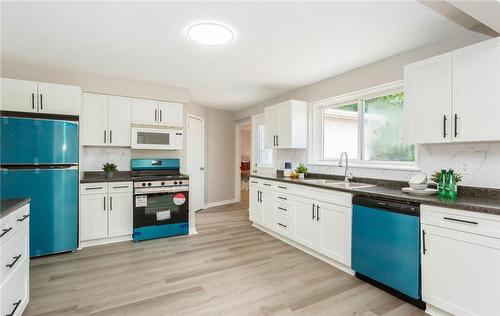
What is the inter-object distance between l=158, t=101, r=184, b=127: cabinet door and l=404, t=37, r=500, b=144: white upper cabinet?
130 inches

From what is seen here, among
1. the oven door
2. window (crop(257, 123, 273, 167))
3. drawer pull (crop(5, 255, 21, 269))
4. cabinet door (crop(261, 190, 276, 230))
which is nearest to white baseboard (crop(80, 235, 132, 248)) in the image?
the oven door

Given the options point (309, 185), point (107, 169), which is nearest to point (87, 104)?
point (107, 169)

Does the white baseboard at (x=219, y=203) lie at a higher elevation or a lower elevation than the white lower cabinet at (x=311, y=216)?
lower

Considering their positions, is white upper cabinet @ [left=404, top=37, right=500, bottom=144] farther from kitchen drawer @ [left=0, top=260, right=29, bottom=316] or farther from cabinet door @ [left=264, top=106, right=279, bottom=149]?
kitchen drawer @ [left=0, top=260, right=29, bottom=316]

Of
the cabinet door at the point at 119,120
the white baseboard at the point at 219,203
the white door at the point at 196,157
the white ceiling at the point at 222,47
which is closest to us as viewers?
the white ceiling at the point at 222,47

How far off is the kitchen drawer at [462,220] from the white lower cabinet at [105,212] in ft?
11.8

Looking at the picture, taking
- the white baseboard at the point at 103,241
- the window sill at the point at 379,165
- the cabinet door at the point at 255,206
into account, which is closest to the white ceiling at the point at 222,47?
the window sill at the point at 379,165

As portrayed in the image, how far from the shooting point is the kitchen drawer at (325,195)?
2644mm

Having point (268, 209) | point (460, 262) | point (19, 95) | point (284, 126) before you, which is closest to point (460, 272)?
point (460, 262)

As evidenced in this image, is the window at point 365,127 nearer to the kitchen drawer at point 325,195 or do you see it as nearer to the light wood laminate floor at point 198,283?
the kitchen drawer at point 325,195

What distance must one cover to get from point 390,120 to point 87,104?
4.23 meters

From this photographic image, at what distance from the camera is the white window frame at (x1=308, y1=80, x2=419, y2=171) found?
293 centimetres

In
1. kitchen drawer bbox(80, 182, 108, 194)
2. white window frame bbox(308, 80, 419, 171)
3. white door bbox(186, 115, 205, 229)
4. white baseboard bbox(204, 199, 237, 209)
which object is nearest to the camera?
white window frame bbox(308, 80, 419, 171)

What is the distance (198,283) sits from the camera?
2436mm
